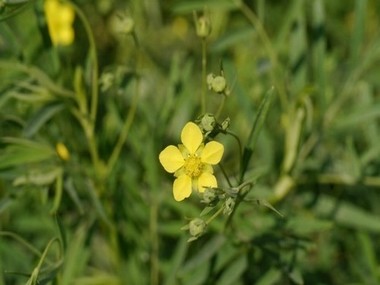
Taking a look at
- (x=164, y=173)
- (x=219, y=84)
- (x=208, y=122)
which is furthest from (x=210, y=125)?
Answer: (x=164, y=173)

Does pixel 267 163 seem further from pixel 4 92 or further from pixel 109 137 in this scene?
pixel 4 92

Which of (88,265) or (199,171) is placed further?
(88,265)

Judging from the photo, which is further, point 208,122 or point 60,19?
point 60,19

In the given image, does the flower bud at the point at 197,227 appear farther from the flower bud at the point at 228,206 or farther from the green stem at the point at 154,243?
the green stem at the point at 154,243

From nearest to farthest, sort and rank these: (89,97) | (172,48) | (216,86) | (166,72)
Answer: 1. (216,86)
2. (89,97)
3. (166,72)
4. (172,48)

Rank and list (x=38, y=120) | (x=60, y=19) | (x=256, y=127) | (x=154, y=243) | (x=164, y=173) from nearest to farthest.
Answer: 1. (x=256, y=127)
2. (x=38, y=120)
3. (x=154, y=243)
4. (x=164, y=173)
5. (x=60, y=19)

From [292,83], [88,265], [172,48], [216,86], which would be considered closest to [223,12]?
[172,48]

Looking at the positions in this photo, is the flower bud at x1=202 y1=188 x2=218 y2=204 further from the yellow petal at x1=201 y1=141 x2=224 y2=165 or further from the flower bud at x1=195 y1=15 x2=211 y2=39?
the flower bud at x1=195 y1=15 x2=211 y2=39

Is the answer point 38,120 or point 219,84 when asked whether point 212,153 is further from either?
point 38,120
